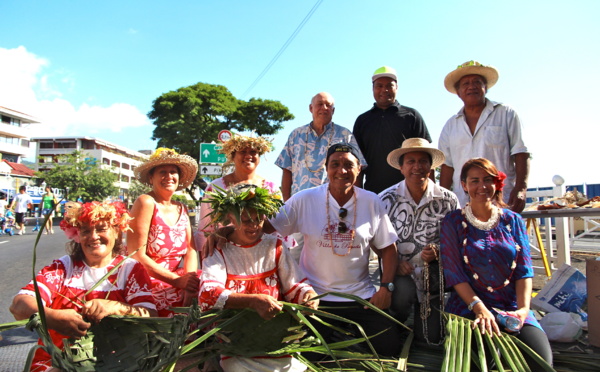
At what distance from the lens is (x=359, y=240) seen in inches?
120

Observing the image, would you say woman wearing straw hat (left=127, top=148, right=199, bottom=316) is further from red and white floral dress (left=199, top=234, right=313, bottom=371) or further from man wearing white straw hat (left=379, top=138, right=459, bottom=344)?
man wearing white straw hat (left=379, top=138, right=459, bottom=344)

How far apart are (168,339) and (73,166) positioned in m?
39.7

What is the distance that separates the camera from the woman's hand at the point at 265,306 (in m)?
2.07

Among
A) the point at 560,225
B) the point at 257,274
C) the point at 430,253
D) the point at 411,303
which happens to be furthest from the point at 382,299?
the point at 560,225

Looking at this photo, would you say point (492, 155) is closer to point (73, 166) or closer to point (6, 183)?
point (73, 166)

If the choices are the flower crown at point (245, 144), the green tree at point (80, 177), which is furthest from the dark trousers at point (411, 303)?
the green tree at point (80, 177)

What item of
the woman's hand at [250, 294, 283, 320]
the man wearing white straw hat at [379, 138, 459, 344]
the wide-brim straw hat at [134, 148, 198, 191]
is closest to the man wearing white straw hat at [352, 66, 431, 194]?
the man wearing white straw hat at [379, 138, 459, 344]

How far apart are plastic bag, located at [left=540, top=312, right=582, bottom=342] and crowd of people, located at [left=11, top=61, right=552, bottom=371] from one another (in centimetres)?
79

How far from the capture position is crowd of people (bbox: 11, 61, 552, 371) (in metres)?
2.38

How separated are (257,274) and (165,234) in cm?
112

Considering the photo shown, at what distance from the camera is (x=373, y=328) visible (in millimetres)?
3045

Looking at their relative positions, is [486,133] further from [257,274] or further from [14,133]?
[14,133]

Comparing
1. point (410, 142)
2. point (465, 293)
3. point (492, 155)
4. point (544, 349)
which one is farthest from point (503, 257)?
point (492, 155)

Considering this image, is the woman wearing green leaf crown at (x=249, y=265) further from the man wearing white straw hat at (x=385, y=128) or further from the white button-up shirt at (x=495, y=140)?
the white button-up shirt at (x=495, y=140)
